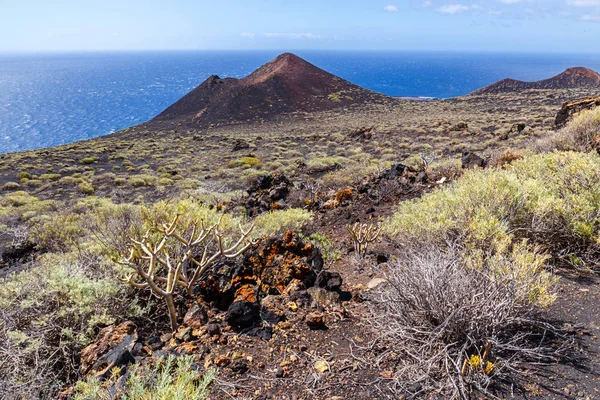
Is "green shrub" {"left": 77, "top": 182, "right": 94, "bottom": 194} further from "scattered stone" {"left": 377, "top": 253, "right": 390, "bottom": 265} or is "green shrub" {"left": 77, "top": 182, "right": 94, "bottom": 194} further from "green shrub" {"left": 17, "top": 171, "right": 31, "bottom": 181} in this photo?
"scattered stone" {"left": 377, "top": 253, "right": 390, "bottom": 265}

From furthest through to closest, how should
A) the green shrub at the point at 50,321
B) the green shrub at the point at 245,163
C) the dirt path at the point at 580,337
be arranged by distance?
the green shrub at the point at 245,163 < the green shrub at the point at 50,321 < the dirt path at the point at 580,337

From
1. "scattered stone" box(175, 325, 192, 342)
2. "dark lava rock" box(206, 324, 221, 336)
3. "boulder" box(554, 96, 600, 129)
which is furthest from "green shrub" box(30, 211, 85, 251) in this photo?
"boulder" box(554, 96, 600, 129)

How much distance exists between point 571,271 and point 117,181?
1836 centimetres

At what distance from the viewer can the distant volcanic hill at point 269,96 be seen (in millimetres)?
47594

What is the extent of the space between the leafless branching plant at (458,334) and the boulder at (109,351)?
190 centimetres

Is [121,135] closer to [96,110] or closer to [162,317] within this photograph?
[162,317]

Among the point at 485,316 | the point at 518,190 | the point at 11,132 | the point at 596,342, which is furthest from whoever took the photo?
the point at 11,132

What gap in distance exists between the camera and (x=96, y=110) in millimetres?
87312

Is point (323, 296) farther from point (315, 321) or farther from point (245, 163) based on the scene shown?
point (245, 163)

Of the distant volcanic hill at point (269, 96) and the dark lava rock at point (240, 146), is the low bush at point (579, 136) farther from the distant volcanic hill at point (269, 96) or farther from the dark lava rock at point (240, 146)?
the distant volcanic hill at point (269, 96)

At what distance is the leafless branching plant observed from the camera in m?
2.17

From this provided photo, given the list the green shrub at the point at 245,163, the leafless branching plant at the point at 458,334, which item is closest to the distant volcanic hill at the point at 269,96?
the green shrub at the point at 245,163

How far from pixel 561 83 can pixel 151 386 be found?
2967 inches

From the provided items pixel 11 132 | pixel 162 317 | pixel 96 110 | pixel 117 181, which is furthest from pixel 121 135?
pixel 96 110
